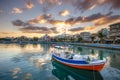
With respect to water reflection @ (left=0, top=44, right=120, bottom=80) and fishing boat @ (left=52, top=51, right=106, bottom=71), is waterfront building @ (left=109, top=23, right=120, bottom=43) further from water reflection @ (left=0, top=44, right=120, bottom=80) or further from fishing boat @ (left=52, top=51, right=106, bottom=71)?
fishing boat @ (left=52, top=51, right=106, bottom=71)

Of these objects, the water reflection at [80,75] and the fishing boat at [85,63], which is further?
the fishing boat at [85,63]

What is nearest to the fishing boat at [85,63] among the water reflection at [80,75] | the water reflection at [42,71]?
the water reflection at [80,75]

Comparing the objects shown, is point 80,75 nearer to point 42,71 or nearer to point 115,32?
point 42,71

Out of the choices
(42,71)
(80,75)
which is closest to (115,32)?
(80,75)

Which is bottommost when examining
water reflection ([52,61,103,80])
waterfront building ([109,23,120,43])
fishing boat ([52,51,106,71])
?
water reflection ([52,61,103,80])

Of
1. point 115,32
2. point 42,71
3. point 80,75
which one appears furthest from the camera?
point 115,32

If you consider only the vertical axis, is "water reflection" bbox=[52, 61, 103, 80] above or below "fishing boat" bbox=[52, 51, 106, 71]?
below

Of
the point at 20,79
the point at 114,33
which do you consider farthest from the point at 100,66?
the point at 114,33

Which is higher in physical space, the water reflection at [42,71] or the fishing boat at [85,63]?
the fishing boat at [85,63]

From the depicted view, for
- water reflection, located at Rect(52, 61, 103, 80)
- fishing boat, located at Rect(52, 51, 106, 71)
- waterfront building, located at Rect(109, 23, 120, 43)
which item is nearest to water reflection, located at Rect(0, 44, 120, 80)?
water reflection, located at Rect(52, 61, 103, 80)

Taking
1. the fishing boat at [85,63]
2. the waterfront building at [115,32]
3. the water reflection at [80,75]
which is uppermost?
the waterfront building at [115,32]

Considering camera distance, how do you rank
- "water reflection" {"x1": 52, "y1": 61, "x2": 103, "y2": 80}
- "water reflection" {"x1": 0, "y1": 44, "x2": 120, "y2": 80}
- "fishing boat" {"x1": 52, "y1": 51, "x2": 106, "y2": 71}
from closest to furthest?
"water reflection" {"x1": 0, "y1": 44, "x2": 120, "y2": 80} → "water reflection" {"x1": 52, "y1": 61, "x2": 103, "y2": 80} → "fishing boat" {"x1": 52, "y1": 51, "x2": 106, "y2": 71}

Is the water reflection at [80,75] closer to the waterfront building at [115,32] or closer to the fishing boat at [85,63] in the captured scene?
the fishing boat at [85,63]

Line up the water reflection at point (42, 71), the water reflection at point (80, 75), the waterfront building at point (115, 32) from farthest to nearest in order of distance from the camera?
1. the waterfront building at point (115, 32)
2. the water reflection at point (80, 75)
3. the water reflection at point (42, 71)
